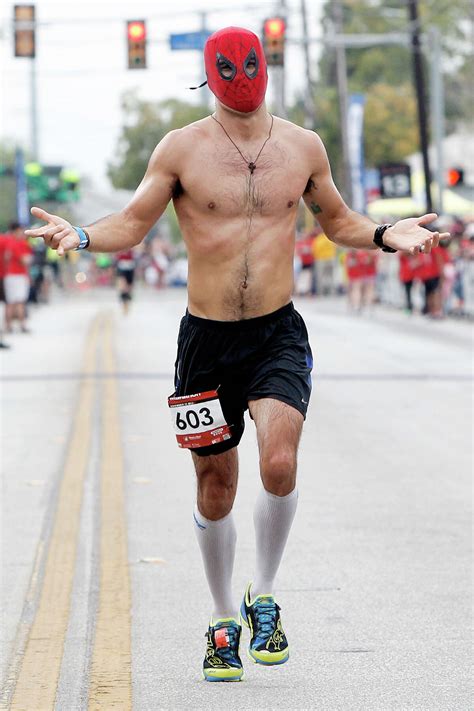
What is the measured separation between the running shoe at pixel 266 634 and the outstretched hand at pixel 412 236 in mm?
1263

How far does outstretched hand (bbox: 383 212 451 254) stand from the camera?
17.9 feet

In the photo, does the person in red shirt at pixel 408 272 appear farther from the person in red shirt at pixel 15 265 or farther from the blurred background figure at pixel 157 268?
the blurred background figure at pixel 157 268

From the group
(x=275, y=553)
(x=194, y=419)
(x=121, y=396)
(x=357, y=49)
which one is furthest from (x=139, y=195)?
(x=357, y=49)

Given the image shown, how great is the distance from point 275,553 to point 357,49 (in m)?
88.0

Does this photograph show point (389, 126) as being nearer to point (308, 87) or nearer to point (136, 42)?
point (308, 87)

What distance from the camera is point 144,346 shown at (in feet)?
78.5

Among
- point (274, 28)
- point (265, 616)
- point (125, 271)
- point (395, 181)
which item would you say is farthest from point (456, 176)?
point (265, 616)

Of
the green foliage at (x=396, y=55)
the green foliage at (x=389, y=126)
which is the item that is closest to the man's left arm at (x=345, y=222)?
the green foliage at (x=389, y=126)

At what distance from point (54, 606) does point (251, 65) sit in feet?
8.05

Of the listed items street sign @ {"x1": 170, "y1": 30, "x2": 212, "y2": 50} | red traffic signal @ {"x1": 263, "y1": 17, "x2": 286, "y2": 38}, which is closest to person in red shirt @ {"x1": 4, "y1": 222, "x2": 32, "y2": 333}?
red traffic signal @ {"x1": 263, "y1": 17, "x2": 286, "y2": 38}

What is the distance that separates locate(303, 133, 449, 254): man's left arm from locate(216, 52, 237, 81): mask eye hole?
367 mm

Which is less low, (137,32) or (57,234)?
(137,32)

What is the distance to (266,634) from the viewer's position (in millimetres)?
5457

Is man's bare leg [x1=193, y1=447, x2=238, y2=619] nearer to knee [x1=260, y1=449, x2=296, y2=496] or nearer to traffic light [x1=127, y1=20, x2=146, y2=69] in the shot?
knee [x1=260, y1=449, x2=296, y2=496]
